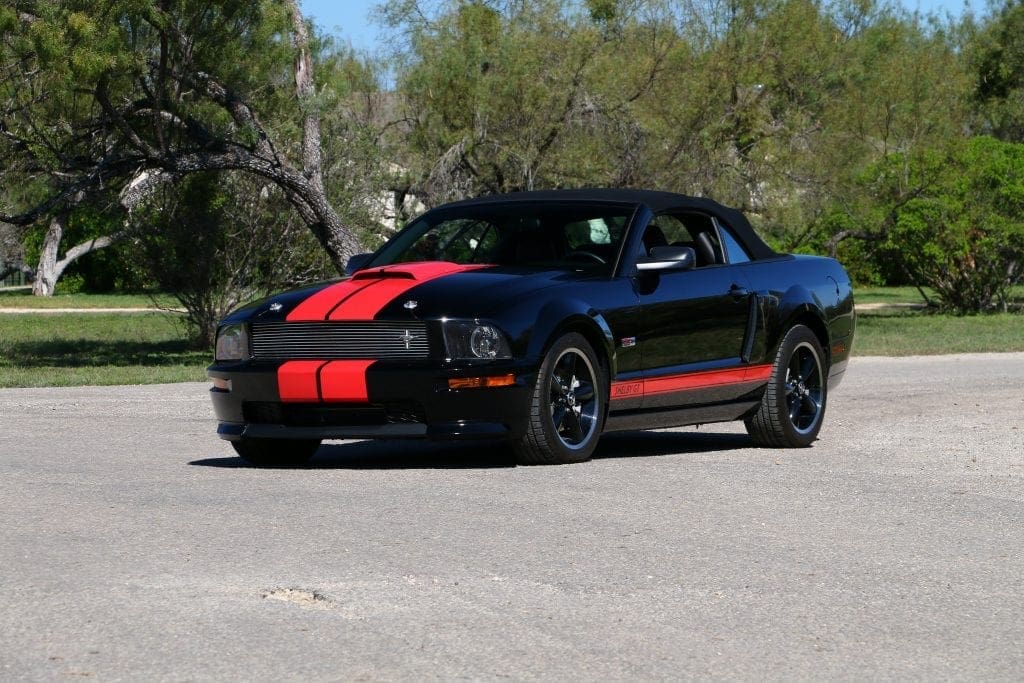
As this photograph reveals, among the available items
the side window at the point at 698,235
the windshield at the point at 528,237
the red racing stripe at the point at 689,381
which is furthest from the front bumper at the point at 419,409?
the side window at the point at 698,235

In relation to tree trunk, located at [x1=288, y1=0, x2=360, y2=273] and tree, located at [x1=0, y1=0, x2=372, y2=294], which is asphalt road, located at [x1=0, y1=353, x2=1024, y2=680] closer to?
tree, located at [x1=0, y1=0, x2=372, y2=294]

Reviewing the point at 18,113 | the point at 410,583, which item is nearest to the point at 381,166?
the point at 18,113

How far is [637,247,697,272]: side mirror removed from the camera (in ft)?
34.6

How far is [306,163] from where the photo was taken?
74.0ft

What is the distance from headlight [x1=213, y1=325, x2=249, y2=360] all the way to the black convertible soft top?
187cm

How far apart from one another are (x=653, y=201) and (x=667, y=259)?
759 mm

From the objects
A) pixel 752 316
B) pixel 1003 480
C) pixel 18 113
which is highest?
pixel 18 113

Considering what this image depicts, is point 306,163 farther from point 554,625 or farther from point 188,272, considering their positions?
point 554,625

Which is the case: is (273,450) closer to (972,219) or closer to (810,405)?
(810,405)

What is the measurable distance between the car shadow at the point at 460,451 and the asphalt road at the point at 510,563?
57mm

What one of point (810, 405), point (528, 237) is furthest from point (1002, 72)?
point (528, 237)

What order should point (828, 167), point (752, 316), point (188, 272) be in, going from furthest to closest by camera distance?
point (828, 167) → point (188, 272) → point (752, 316)

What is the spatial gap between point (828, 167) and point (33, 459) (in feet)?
65.9

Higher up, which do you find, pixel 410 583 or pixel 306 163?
pixel 306 163
